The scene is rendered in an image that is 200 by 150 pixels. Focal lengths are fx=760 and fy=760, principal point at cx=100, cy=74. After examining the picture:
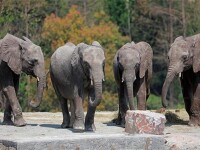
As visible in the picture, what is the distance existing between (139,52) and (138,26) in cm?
3881

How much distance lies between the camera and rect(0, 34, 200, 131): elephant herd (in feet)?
52.6

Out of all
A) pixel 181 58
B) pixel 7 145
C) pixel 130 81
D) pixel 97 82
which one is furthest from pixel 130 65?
pixel 7 145

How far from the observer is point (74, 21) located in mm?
47375

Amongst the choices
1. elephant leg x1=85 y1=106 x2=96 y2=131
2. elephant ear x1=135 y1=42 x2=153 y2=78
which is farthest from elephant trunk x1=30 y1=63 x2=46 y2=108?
elephant ear x1=135 y1=42 x2=153 y2=78

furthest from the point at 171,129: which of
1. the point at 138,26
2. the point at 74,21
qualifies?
the point at 138,26

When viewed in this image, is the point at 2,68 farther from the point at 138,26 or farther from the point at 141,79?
the point at 138,26

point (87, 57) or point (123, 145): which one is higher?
point (87, 57)

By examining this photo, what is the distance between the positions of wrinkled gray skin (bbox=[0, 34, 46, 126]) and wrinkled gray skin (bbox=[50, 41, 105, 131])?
1.34ft

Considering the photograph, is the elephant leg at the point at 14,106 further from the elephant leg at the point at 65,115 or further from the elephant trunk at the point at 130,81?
Result: the elephant trunk at the point at 130,81

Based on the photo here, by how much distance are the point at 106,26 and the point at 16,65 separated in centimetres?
3247

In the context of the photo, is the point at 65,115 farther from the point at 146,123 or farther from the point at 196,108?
the point at 196,108

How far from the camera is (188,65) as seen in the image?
18.3 metres

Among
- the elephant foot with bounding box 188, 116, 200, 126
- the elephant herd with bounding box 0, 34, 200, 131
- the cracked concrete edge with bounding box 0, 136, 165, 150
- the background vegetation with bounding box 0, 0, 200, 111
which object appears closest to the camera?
the cracked concrete edge with bounding box 0, 136, 165, 150

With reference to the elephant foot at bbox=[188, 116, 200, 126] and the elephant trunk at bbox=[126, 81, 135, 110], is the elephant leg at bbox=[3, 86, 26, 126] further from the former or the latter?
the elephant foot at bbox=[188, 116, 200, 126]
